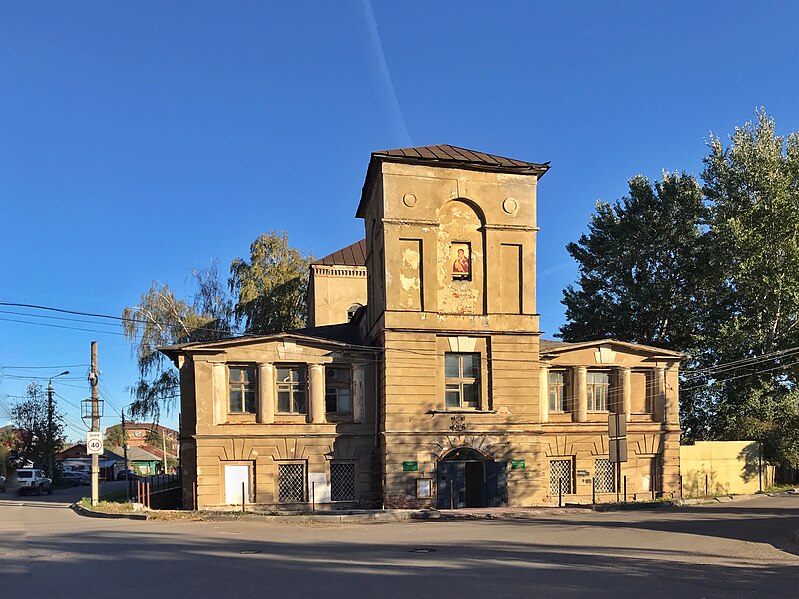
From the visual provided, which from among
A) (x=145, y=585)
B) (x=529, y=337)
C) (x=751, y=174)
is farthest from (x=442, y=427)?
(x=751, y=174)

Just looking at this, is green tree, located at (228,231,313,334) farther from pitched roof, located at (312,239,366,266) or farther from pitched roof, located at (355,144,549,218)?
pitched roof, located at (355,144,549,218)

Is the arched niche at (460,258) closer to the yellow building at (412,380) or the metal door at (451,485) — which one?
the yellow building at (412,380)

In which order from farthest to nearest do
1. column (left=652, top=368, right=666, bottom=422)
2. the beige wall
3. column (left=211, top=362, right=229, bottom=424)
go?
1. column (left=652, top=368, right=666, bottom=422)
2. column (left=211, top=362, right=229, bottom=424)
3. the beige wall

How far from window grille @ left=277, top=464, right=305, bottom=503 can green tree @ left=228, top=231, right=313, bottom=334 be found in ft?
70.0

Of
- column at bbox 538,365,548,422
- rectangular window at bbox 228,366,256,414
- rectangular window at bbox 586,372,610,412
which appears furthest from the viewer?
rectangular window at bbox 586,372,610,412

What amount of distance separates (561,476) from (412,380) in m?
8.44

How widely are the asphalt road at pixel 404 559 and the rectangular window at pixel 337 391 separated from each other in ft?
26.1

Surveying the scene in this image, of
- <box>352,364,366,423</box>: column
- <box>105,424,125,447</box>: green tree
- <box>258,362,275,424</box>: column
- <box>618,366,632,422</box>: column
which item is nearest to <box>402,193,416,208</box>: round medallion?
<box>352,364,366,423</box>: column

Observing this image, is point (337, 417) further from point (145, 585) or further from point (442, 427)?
point (145, 585)

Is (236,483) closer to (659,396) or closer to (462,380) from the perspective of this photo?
(462,380)

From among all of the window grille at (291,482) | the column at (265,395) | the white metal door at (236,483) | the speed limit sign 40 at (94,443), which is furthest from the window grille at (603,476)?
the speed limit sign 40 at (94,443)

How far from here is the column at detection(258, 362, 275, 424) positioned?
28.8 m

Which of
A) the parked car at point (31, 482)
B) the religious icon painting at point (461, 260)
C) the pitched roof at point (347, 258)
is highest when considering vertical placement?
the pitched roof at point (347, 258)

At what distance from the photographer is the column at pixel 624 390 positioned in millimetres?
32594
